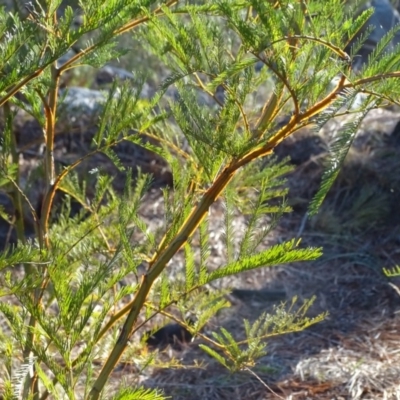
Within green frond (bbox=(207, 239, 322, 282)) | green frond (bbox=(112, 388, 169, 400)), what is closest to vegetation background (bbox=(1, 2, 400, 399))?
green frond (bbox=(112, 388, 169, 400))

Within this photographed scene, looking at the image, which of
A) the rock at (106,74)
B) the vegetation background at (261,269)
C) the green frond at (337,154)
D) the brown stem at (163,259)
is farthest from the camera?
the rock at (106,74)

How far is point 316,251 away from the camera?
4.76ft

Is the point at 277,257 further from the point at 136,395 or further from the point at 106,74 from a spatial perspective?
the point at 106,74

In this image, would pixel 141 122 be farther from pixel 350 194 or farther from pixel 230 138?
pixel 350 194

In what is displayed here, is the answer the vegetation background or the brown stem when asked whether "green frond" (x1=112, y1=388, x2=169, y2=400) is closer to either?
the vegetation background

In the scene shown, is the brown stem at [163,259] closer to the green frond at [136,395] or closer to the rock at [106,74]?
the green frond at [136,395]

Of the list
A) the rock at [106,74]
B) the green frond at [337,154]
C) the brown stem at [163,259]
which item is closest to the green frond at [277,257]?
the green frond at [337,154]

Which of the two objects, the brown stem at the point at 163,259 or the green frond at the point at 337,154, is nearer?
the green frond at the point at 337,154

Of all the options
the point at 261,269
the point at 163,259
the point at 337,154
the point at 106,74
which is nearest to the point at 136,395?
the point at 163,259

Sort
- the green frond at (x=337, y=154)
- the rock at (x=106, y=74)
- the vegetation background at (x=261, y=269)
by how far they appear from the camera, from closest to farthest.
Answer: the green frond at (x=337, y=154) → the vegetation background at (x=261, y=269) → the rock at (x=106, y=74)

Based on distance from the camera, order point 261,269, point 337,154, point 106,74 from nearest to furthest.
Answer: point 337,154 < point 261,269 < point 106,74

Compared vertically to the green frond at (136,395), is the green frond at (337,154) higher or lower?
higher

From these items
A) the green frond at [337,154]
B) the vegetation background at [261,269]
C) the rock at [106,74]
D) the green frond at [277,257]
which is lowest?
the vegetation background at [261,269]

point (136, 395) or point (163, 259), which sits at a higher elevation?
point (163, 259)
